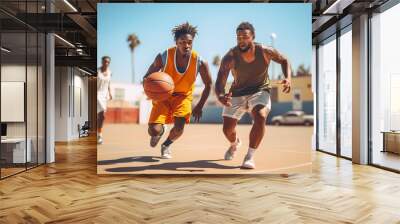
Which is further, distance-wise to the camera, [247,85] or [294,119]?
[294,119]

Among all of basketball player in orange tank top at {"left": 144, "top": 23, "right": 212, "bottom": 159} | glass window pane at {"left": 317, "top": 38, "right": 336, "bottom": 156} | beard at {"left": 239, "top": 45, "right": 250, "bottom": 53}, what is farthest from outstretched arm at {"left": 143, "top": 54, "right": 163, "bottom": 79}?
glass window pane at {"left": 317, "top": 38, "right": 336, "bottom": 156}

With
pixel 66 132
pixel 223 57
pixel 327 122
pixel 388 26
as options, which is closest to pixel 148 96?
pixel 223 57

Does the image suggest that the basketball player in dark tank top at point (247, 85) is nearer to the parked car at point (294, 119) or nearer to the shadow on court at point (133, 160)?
the parked car at point (294, 119)

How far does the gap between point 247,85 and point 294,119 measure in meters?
0.99

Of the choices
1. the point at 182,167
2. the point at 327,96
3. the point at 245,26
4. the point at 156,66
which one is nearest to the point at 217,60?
the point at 245,26

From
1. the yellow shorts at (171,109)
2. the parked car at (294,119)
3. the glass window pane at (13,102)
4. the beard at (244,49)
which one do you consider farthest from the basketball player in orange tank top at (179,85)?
the glass window pane at (13,102)

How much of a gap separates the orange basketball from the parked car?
1.74 metres

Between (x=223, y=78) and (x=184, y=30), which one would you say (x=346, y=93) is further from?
(x=184, y=30)

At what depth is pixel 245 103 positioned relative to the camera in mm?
6102

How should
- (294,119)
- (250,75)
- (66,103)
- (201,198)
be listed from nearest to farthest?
(201,198) → (250,75) → (294,119) → (66,103)

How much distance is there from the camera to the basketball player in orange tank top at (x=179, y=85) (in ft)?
19.9

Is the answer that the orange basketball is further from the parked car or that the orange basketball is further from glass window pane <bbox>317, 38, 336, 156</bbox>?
glass window pane <bbox>317, 38, 336, 156</bbox>

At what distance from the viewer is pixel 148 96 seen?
6148 mm

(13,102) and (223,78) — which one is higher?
(223,78)
